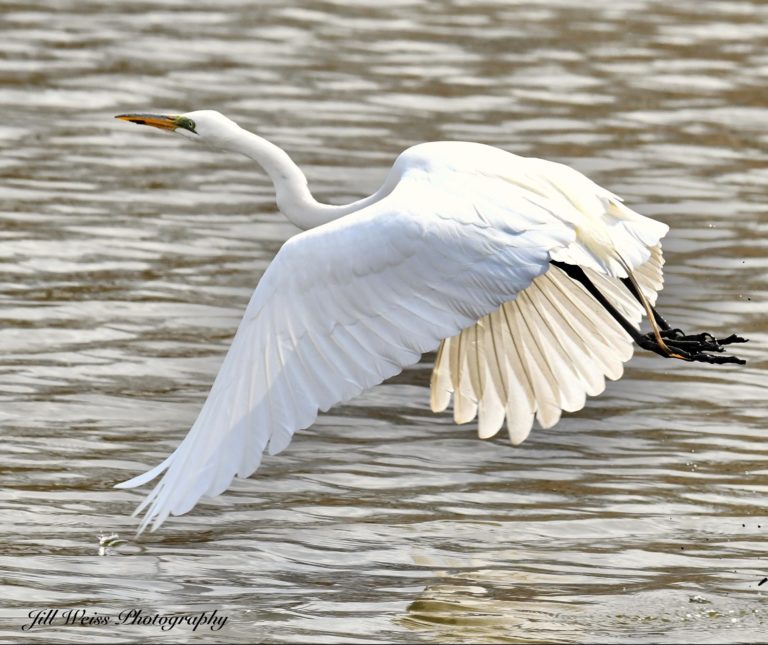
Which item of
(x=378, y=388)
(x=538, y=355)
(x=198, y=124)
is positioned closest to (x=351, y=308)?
(x=538, y=355)

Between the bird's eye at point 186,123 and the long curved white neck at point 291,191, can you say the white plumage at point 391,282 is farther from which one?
the bird's eye at point 186,123

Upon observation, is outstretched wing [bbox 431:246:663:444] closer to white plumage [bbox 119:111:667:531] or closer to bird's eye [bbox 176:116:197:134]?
white plumage [bbox 119:111:667:531]

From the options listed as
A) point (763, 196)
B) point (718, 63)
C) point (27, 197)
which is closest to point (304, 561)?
point (27, 197)

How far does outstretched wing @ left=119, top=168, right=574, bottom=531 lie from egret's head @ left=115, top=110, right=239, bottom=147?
1.41 metres

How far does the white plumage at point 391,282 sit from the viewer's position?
20.3 feet

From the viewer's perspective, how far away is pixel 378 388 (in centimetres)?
928

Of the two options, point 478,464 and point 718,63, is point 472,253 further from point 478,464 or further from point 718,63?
point 718,63

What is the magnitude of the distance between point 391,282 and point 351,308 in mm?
161

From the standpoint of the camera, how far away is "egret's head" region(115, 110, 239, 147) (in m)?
7.96

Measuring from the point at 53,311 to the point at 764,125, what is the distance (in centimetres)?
613

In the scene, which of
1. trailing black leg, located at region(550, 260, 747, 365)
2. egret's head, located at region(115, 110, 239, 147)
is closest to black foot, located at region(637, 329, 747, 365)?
trailing black leg, located at region(550, 260, 747, 365)

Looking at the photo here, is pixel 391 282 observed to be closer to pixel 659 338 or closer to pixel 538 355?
pixel 538 355

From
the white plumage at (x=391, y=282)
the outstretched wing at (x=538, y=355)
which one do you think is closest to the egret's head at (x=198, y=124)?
the white plumage at (x=391, y=282)

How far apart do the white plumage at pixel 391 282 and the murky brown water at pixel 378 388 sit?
0.68m
